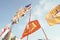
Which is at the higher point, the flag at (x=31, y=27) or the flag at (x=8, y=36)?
the flag at (x=8, y=36)

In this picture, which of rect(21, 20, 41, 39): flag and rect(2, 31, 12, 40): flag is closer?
rect(21, 20, 41, 39): flag

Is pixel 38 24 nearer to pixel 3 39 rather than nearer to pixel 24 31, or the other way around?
pixel 24 31

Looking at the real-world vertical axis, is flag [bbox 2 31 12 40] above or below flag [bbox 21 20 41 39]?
above

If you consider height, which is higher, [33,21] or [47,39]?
[33,21]

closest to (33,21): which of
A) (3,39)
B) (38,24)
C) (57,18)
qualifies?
(38,24)

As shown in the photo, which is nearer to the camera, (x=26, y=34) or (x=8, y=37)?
(x=26, y=34)

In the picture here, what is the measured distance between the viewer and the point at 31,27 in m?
31.5

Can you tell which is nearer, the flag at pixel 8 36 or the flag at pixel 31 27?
the flag at pixel 31 27

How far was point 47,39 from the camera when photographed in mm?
30016

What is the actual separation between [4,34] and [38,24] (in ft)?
23.6

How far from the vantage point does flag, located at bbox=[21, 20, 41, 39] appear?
3087cm

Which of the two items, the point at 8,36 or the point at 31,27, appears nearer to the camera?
the point at 31,27

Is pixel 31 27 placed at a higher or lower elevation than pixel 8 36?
lower

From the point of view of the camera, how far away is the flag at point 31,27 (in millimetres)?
30873
